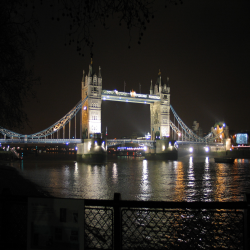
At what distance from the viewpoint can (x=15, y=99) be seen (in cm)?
748

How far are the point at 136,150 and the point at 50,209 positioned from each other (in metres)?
114

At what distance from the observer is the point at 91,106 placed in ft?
164

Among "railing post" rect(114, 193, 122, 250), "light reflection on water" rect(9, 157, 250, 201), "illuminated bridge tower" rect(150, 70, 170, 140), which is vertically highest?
"illuminated bridge tower" rect(150, 70, 170, 140)

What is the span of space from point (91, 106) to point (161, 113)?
19.3 meters

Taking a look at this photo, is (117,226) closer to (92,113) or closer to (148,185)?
(148,185)

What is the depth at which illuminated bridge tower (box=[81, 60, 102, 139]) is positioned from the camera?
49.4 meters

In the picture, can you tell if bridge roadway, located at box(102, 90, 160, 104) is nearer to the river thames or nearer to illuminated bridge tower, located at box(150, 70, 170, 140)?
illuminated bridge tower, located at box(150, 70, 170, 140)

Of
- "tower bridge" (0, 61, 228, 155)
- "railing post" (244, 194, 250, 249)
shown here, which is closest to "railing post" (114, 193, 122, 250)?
"railing post" (244, 194, 250, 249)

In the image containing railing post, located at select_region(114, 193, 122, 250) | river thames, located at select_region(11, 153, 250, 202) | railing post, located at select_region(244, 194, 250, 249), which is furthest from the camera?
river thames, located at select_region(11, 153, 250, 202)

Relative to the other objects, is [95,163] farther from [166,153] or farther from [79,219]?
[79,219]

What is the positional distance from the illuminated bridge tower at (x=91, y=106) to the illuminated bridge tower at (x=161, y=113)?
17356 mm

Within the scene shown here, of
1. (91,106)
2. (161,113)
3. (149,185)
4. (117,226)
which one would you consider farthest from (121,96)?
(117,226)

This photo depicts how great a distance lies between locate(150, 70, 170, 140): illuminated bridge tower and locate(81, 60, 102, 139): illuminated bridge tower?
17.4m

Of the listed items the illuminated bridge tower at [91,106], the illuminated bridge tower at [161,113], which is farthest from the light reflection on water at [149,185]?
the illuminated bridge tower at [161,113]
